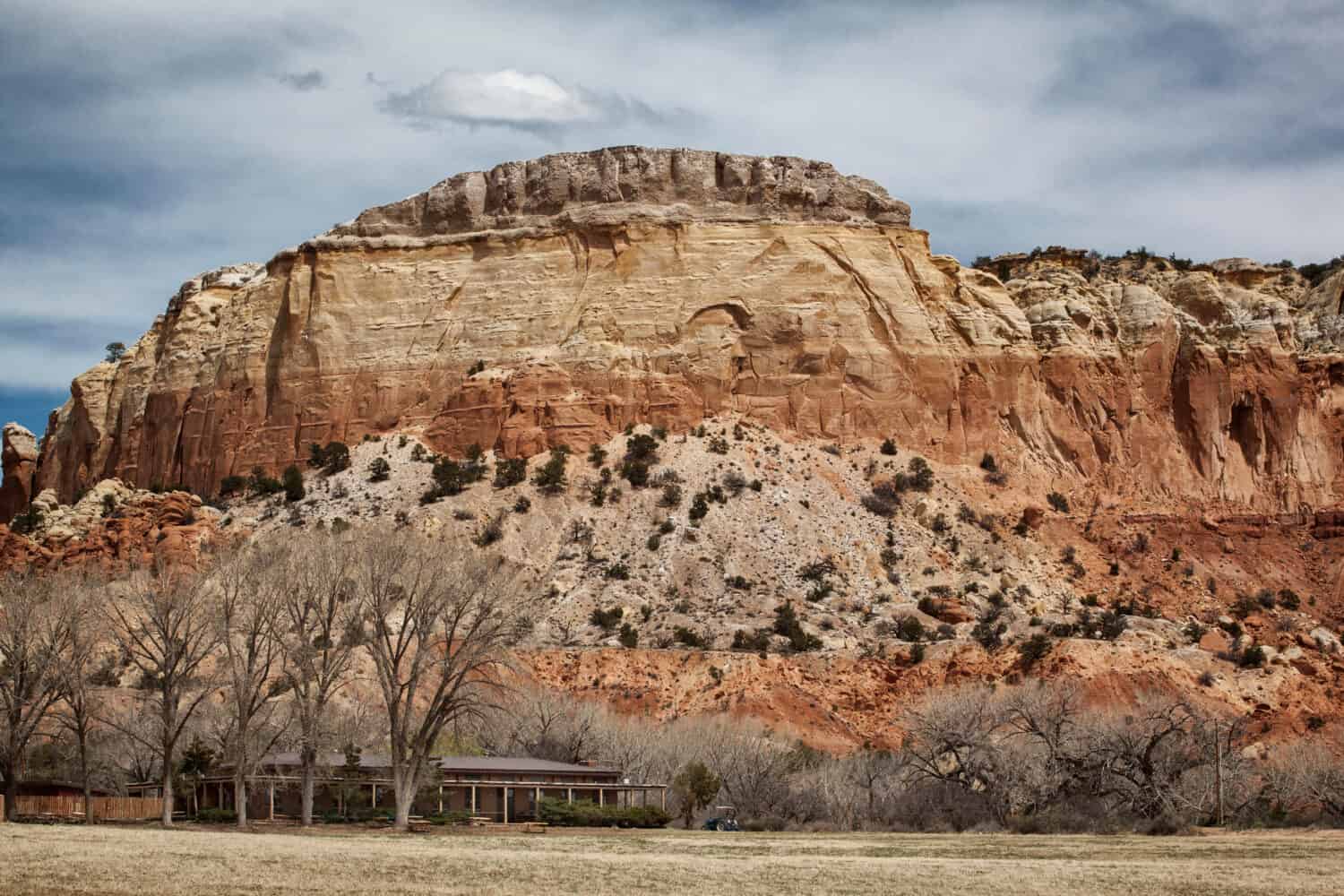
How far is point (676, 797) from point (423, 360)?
38995 millimetres

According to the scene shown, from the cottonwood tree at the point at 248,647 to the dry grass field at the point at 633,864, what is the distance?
20.3 ft

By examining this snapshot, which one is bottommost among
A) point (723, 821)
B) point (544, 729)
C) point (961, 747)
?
point (723, 821)

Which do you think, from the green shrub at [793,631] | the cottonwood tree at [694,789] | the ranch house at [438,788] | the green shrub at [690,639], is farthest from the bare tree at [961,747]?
the green shrub at [690,639]

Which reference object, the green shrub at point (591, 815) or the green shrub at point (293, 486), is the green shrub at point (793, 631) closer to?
the green shrub at point (591, 815)

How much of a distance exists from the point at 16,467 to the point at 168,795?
7693 cm

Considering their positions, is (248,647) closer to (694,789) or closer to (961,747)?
(694,789)

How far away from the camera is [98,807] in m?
66.4

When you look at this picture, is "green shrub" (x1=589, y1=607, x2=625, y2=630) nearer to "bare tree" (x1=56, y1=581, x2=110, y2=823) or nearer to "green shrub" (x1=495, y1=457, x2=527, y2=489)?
"green shrub" (x1=495, y1=457, x2=527, y2=489)

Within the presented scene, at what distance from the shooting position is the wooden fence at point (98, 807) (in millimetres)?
66000

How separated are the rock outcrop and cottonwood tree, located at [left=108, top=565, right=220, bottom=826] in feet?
181

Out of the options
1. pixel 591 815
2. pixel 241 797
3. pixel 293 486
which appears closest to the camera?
pixel 241 797

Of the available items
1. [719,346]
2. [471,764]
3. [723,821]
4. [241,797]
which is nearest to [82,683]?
[241,797]

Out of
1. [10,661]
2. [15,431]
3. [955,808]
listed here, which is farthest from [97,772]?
[15,431]

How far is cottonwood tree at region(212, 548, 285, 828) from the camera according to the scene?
6312 centimetres
